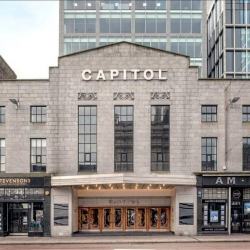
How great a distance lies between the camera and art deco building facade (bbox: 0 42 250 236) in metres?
35.1

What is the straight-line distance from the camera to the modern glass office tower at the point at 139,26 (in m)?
68.9

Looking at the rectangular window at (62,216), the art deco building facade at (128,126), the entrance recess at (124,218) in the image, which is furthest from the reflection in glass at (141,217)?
the rectangular window at (62,216)

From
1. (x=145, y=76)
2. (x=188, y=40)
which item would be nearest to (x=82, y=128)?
(x=145, y=76)

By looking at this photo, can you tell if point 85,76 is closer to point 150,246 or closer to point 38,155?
point 38,155

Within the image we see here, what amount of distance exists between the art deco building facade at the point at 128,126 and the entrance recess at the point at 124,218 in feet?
4.19

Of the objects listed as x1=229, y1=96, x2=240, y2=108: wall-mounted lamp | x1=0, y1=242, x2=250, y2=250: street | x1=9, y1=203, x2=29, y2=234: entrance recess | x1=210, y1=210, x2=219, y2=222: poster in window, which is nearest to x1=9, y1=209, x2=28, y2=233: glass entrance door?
x1=9, y1=203, x2=29, y2=234: entrance recess

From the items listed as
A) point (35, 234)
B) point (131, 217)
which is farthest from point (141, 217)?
point (35, 234)

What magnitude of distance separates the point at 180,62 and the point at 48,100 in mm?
11271

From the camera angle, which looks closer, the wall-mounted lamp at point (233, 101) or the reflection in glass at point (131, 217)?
the wall-mounted lamp at point (233, 101)

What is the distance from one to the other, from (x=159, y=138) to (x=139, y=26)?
37.8 meters

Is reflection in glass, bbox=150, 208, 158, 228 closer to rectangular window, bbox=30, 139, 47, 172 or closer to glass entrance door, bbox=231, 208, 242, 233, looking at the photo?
glass entrance door, bbox=231, 208, 242, 233

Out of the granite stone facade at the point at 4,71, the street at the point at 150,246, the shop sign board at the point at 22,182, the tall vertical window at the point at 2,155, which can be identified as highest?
the granite stone facade at the point at 4,71

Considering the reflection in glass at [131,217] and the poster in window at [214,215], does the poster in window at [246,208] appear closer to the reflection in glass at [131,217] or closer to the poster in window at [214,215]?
the poster in window at [214,215]

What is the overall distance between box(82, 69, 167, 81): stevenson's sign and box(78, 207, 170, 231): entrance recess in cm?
1095
